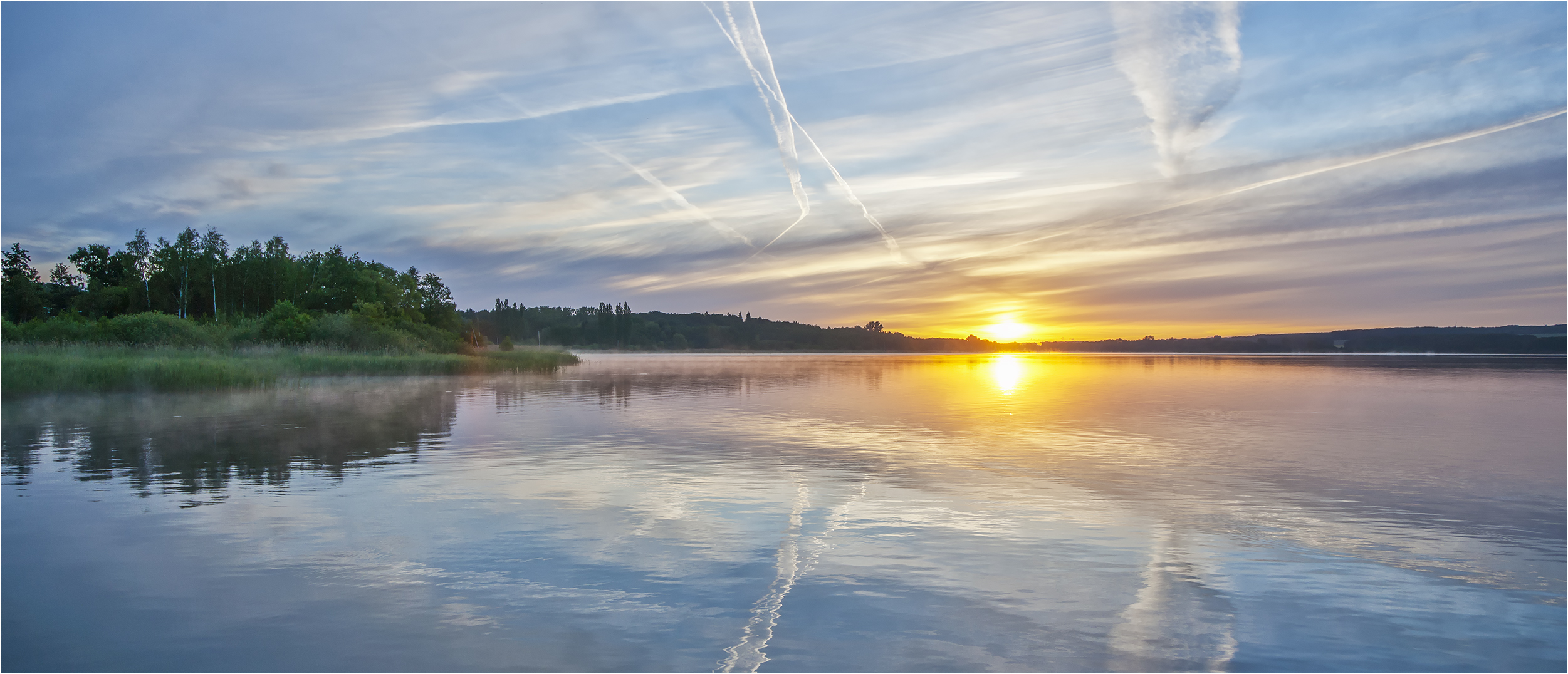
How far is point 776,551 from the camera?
34.9 ft

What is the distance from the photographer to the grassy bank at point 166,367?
1347 inches

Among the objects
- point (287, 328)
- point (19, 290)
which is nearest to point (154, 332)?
point (287, 328)

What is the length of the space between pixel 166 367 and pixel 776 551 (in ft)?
129

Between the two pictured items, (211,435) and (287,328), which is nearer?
(211,435)

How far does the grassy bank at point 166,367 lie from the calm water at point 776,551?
12798 millimetres

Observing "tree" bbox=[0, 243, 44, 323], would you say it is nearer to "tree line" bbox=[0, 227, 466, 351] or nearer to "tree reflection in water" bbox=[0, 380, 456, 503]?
"tree line" bbox=[0, 227, 466, 351]

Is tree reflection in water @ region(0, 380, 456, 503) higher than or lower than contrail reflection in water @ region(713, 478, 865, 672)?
higher

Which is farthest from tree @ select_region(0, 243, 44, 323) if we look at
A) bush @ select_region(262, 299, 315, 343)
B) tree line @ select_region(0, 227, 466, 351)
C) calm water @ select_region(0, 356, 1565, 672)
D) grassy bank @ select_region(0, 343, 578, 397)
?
calm water @ select_region(0, 356, 1565, 672)

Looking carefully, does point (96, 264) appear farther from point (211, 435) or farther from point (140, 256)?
point (211, 435)

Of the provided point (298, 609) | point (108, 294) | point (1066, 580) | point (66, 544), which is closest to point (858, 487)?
point (1066, 580)

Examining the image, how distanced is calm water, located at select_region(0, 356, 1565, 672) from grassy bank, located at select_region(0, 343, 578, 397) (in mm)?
12798

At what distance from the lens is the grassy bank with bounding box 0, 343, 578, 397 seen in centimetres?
3422

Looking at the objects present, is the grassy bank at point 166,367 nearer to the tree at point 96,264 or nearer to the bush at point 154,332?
the bush at point 154,332

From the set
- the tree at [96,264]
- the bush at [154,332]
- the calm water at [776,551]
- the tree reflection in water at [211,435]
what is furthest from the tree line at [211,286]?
the calm water at [776,551]
